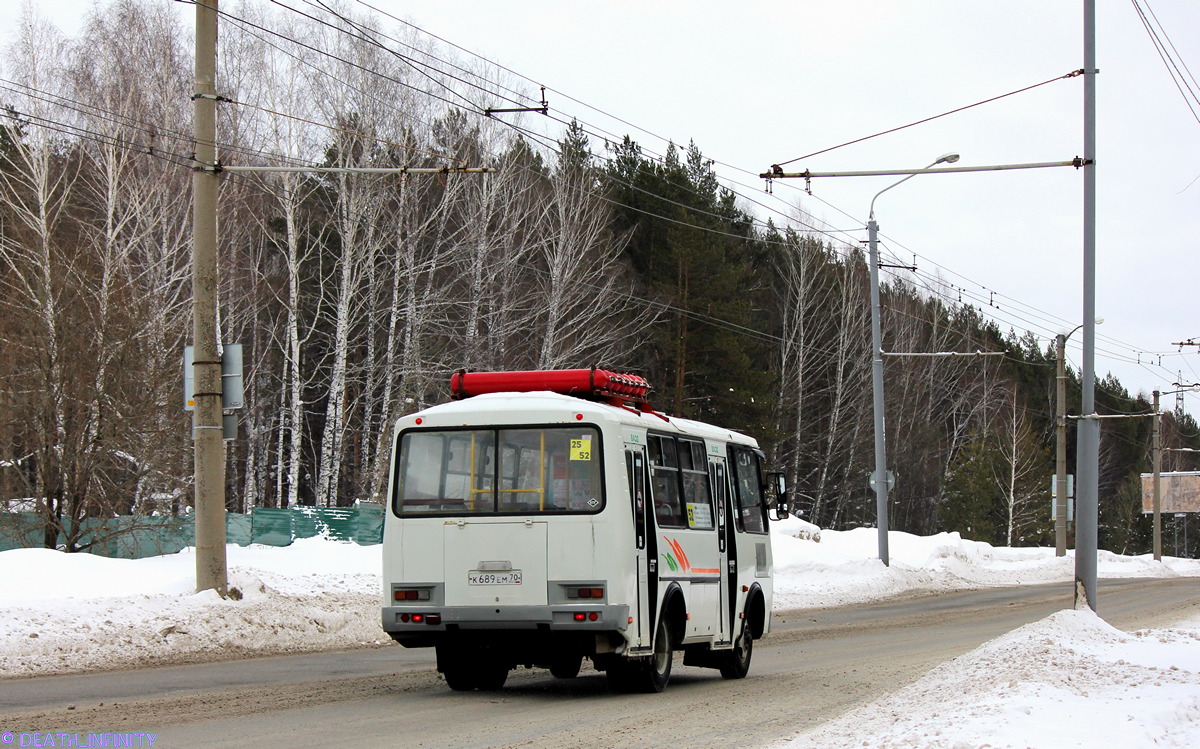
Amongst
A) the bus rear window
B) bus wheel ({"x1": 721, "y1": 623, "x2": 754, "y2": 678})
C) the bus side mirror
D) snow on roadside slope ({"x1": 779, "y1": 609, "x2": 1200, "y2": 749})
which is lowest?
bus wheel ({"x1": 721, "y1": 623, "x2": 754, "y2": 678})

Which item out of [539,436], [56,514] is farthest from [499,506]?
[56,514]

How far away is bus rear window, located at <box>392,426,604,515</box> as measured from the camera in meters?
12.0

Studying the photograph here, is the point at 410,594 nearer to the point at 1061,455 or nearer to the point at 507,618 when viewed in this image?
the point at 507,618

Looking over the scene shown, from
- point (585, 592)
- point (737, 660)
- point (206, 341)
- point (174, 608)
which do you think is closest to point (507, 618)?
point (585, 592)

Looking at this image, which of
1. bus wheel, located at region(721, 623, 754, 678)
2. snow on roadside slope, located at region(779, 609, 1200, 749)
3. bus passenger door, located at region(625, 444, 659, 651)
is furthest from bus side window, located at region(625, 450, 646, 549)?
bus wheel, located at region(721, 623, 754, 678)

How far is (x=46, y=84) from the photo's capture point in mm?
41062

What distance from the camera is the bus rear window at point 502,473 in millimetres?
12047

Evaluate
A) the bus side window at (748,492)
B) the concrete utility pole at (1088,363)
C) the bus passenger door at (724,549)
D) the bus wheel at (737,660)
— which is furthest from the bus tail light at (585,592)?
the concrete utility pole at (1088,363)

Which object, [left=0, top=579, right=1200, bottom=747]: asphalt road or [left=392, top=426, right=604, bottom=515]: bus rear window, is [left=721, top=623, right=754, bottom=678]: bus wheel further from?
[left=392, top=426, right=604, bottom=515]: bus rear window

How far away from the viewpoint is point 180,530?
24.0 meters

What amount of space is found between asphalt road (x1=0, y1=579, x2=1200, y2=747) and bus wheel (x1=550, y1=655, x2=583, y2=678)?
0.18 meters

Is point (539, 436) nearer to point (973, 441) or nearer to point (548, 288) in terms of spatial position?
point (548, 288)

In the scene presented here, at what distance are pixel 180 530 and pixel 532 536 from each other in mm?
13861

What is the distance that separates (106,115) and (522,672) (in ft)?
103
